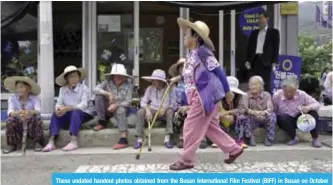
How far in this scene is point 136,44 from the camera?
9.57 metres

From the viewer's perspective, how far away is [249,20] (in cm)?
945

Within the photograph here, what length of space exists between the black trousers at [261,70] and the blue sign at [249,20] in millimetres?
1261

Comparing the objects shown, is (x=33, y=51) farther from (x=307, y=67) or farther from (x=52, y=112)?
(x=307, y=67)

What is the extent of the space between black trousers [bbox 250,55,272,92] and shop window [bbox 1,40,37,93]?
4.16 meters

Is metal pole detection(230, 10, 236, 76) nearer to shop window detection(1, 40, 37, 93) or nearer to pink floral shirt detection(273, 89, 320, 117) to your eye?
pink floral shirt detection(273, 89, 320, 117)

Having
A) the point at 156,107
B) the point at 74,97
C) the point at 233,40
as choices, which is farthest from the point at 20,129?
the point at 233,40

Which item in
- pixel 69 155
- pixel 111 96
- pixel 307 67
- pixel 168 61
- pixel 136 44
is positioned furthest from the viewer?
pixel 307 67

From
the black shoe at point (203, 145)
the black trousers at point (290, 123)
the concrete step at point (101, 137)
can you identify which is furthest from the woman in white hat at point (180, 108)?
the black trousers at point (290, 123)

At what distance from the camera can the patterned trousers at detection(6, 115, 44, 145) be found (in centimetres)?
693

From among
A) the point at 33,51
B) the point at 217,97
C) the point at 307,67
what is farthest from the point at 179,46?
the point at 307,67

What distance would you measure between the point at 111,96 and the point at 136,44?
257 centimetres

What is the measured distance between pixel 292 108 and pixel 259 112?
52 cm

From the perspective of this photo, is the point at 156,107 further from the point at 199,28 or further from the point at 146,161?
the point at 199,28

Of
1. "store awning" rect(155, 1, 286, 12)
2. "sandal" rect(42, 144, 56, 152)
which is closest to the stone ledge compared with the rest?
"sandal" rect(42, 144, 56, 152)
